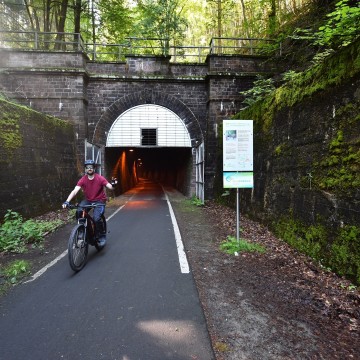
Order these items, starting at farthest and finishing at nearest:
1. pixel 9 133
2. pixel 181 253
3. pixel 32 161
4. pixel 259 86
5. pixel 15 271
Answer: pixel 259 86, pixel 32 161, pixel 9 133, pixel 181 253, pixel 15 271

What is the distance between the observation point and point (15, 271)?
4.91 m

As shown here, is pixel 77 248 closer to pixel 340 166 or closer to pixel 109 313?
pixel 109 313

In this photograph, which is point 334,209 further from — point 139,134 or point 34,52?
point 34,52

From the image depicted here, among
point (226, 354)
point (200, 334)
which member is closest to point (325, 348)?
point (226, 354)

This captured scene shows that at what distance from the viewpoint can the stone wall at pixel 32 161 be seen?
27.0ft

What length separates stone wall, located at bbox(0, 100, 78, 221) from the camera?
8.23 meters

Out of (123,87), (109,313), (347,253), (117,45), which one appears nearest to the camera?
(109,313)

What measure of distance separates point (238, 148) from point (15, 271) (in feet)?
16.7

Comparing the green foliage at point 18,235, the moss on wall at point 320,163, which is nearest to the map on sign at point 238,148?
the moss on wall at point 320,163

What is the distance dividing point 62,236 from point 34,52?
423 inches

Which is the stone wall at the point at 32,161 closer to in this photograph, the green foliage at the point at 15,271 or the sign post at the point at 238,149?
the green foliage at the point at 15,271

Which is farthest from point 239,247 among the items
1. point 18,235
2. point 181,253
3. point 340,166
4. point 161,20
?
point 161,20

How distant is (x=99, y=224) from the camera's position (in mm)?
6195

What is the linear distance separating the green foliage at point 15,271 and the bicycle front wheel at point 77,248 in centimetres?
88
